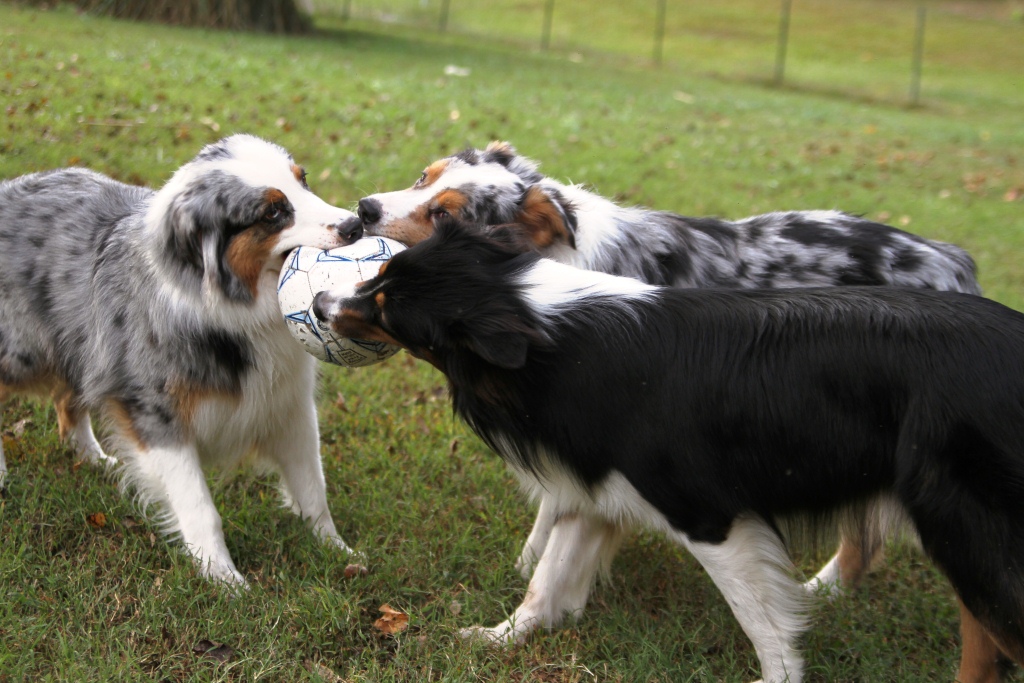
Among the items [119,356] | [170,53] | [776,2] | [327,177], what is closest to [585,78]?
[170,53]

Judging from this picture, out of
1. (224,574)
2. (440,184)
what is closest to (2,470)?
(224,574)

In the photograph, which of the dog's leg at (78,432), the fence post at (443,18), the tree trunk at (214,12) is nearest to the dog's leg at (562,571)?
the dog's leg at (78,432)

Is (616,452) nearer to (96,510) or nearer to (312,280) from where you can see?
(312,280)

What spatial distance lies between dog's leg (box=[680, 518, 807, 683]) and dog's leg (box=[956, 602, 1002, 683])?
639 mm

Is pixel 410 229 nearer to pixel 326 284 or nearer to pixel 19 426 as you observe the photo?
pixel 326 284

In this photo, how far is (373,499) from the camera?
5387 millimetres

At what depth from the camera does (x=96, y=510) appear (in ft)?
16.0

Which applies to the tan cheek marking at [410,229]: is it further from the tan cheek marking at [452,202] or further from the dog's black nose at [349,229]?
the dog's black nose at [349,229]

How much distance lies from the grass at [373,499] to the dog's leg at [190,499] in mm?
106

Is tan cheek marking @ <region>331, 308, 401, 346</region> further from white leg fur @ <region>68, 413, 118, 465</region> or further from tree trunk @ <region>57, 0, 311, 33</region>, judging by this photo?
tree trunk @ <region>57, 0, 311, 33</region>

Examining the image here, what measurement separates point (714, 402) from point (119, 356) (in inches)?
111

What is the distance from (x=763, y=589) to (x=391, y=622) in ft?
5.59

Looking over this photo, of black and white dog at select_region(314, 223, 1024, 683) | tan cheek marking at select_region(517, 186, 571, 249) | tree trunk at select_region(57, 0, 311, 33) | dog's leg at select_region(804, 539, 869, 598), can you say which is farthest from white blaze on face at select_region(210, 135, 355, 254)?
tree trunk at select_region(57, 0, 311, 33)

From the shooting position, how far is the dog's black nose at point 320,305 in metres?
3.85
